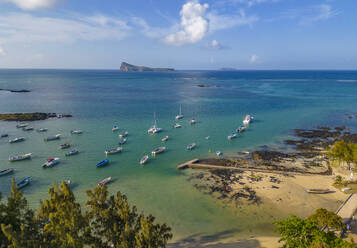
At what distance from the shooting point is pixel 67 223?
15906 mm

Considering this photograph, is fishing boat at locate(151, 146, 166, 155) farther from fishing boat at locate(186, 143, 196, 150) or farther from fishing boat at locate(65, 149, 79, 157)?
fishing boat at locate(65, 149, 79, 157)

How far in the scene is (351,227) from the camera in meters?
25.0

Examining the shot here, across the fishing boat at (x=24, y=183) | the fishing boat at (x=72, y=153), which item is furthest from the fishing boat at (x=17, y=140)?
the fishing boat at (x=24, y=183)

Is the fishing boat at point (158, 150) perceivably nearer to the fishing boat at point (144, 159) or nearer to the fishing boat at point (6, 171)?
the fishing boat at point (144, 159)

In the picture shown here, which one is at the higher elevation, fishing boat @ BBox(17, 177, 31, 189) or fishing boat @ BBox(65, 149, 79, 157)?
fishing boat @ BBox(65, 149, 79, 157)

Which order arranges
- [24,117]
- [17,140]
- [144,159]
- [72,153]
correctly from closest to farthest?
[144,159] < [72,153] < [17,140] < [24,117]

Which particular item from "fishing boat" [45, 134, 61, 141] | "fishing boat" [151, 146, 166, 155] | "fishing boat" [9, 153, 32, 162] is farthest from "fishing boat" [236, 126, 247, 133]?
"fishing boat" [9, 153, 32, 162]

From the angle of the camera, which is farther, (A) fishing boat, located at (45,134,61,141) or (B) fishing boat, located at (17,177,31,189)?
(A) fishing boat, located at (45,134,61,141)

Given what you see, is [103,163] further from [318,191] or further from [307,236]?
[318,191]

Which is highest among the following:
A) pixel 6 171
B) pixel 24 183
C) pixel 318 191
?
pixel 318 191

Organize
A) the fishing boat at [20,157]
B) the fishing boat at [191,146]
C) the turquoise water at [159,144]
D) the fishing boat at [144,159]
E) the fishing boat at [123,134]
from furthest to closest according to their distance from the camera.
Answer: the fishing boat at [123,134] < the fishing boat at [191,146] < the fishing boat at [20,157] < the fishing boat at [144,159] < the turquoise water at [159,144]

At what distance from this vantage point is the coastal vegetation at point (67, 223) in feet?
52.1

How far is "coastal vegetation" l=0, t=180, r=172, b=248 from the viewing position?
15891 mm

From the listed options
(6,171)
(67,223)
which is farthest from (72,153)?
(67,223)
